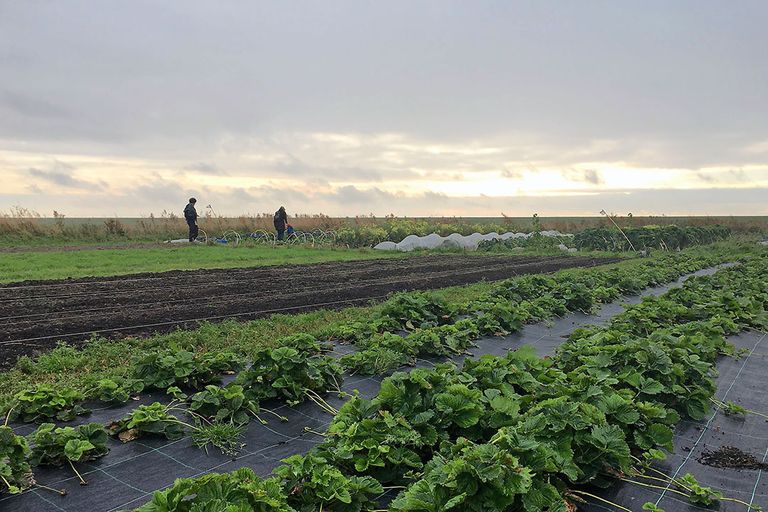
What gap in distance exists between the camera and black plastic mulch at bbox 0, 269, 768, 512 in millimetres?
3184

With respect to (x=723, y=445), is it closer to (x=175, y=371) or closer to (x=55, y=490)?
(x=175, y=371)

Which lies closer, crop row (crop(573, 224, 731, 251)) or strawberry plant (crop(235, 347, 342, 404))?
strawberry plant (crop(235, 347, 342, 404))

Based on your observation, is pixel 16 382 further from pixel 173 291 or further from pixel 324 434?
pixel 173 291

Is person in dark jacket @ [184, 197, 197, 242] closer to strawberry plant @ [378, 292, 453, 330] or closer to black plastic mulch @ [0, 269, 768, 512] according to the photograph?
strawberry plant @ [378, 292, 453, 330]

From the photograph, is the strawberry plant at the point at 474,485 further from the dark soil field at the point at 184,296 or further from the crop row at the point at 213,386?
the dark soil field at the point at 184,296

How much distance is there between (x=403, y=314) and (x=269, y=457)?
368cm

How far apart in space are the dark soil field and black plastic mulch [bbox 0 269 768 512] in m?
3.24

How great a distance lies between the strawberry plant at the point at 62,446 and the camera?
3.37m

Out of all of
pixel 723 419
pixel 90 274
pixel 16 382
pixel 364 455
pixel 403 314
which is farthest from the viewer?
pixel 90 274

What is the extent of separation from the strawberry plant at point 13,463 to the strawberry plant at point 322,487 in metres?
1.46

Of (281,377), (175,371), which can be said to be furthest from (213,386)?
(175,371)

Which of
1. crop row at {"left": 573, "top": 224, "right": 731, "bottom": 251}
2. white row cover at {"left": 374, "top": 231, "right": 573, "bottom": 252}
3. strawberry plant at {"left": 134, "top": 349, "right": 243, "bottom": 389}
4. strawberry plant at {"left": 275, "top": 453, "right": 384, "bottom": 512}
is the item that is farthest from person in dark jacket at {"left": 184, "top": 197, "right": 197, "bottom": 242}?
strawberry plant at {"left": 275, "top": 453, "right": 384, "bottom": 512}

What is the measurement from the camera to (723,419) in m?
4.46

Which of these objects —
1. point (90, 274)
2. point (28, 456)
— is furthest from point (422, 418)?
point (90, 274)
